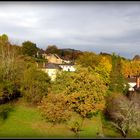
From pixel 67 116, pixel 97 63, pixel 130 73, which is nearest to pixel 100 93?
pixel 67 116

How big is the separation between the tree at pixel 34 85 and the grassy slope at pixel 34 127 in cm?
56

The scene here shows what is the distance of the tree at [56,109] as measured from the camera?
427 inches

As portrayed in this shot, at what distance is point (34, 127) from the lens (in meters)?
10.7

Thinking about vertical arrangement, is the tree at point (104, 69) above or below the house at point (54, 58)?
below

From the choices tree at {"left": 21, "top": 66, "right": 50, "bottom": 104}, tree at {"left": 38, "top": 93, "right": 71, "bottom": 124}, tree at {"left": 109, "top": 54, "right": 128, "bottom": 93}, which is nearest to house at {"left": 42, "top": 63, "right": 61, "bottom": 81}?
tree at {"left": 21, "top": 66, "right": 50, "bottom": 104}

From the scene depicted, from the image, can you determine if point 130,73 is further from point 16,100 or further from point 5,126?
point 5,126

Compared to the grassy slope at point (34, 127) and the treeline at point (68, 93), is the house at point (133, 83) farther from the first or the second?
the grassy slope at point (34, 127)

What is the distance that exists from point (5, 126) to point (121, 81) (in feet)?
22.9

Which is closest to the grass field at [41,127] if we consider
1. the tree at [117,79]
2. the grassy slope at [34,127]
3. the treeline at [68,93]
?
the grassy slope at [34,127]

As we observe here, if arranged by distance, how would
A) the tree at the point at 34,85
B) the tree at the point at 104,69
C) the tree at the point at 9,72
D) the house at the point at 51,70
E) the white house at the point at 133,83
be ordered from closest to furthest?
the tree at the point at 34,85 → the tree at the point at 9,72 → the house at the point at 51,70 → the tree at the point at 104,69 → the white house at the point at 133,83

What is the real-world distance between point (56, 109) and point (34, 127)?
0.89m

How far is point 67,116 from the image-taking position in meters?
11.0

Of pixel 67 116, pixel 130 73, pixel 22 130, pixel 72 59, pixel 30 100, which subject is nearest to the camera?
pixel 22 130

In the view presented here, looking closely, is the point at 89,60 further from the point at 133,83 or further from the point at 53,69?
the point at 133,83
